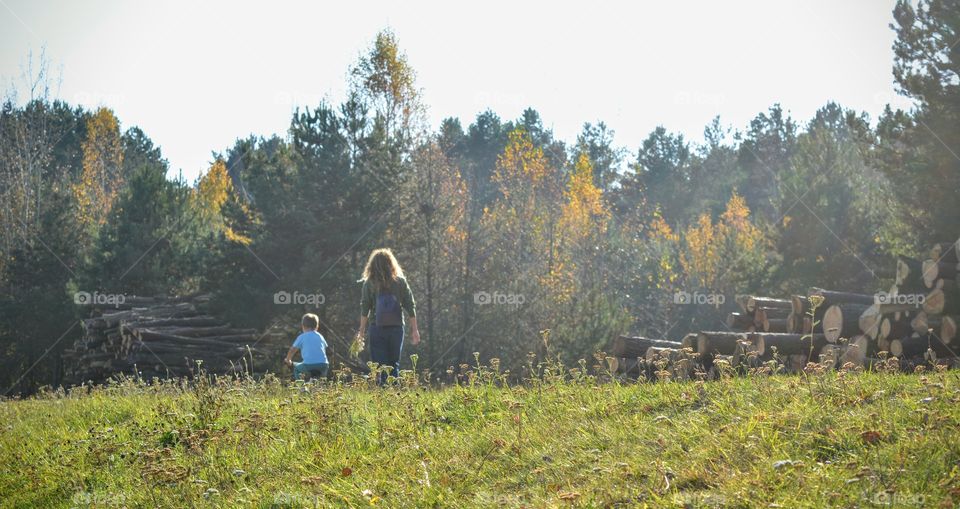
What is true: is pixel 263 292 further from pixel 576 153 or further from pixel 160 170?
pixel 576 153

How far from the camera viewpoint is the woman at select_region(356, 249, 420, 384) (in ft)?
34.9

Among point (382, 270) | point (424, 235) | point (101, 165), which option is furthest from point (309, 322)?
point (101, 165)

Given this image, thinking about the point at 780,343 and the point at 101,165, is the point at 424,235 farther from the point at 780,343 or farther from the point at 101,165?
the point at 101,165

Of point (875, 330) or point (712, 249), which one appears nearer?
point (875, 330)

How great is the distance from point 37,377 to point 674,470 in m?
31.3

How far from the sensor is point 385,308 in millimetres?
10633

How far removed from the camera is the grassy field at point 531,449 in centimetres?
427

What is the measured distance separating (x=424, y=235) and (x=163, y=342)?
8685 mm

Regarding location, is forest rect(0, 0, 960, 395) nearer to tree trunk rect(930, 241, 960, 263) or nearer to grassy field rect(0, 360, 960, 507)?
tree trunk rect(930, 241, 960, 263)

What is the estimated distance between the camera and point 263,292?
22625 mm

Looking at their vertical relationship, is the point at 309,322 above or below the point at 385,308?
below

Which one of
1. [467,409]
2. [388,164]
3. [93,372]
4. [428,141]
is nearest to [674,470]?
[467,409]

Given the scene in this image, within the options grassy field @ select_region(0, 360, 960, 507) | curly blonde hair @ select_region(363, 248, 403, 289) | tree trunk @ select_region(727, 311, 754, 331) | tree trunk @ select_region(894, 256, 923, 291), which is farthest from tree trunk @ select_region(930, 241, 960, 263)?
curly blonde hair @ select_region(363, 248, 403, 289)

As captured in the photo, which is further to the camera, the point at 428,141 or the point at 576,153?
the point at 576,153
